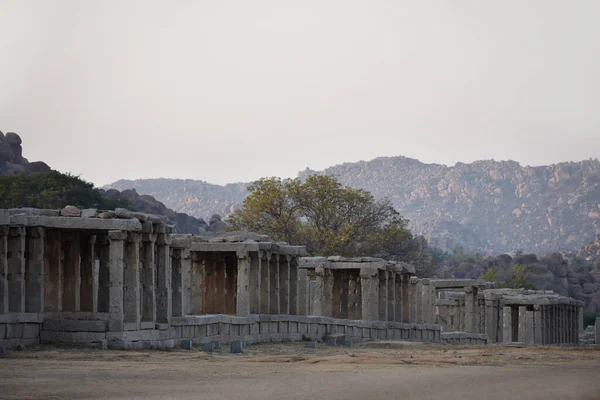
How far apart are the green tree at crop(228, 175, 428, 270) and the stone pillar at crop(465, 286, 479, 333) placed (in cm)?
1748

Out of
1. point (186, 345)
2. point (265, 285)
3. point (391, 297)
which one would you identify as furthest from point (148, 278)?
point (391, 297)

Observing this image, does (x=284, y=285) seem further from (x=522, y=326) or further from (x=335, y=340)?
(x=522, y=326)

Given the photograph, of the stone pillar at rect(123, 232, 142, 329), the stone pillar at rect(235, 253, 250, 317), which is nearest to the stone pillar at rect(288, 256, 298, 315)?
the stone pillar at rect(235, 253, 250, 317)

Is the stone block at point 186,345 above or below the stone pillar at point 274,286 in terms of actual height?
below

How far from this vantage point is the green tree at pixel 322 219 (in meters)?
88.0

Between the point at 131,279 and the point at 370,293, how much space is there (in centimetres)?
2187

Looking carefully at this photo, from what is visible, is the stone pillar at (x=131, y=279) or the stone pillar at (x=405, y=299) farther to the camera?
the stone pillar at (x=405, y=299)

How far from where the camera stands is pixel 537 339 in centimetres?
7812

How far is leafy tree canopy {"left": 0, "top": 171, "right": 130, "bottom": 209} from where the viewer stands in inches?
3529

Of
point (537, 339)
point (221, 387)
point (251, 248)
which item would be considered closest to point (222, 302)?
point (251, 248)

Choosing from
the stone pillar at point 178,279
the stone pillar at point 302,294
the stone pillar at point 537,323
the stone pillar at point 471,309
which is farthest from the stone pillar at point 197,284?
the stone pillar at point 537,323

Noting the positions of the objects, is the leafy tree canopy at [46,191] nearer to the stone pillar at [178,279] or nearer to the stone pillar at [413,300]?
the stone pillar at [413,300]

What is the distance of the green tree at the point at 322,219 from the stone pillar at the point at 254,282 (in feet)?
132

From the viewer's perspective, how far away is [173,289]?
4100cm
